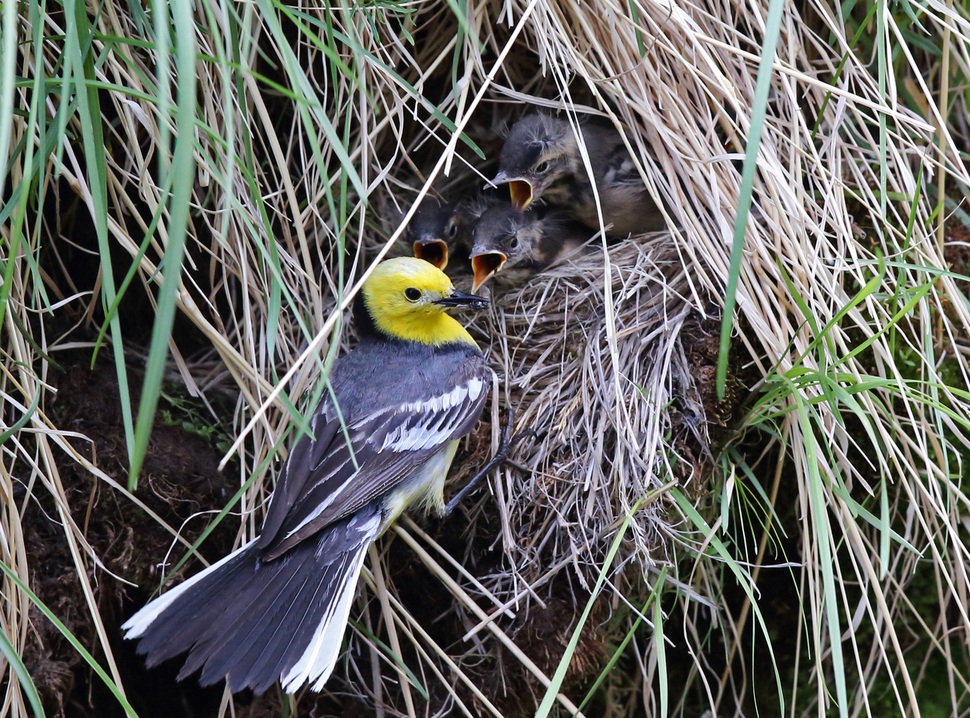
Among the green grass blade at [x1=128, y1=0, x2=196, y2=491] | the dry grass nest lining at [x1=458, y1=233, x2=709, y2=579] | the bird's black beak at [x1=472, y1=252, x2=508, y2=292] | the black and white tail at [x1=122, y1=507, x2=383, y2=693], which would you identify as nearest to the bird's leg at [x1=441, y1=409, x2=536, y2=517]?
the dry grass nest lining at [x1=458, y1=233, x2=709, y2=579]

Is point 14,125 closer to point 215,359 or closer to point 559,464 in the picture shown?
point 215,359

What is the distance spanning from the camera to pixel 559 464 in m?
2.57

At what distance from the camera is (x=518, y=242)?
3.29 metres

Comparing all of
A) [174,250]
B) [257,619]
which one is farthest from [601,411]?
[174,250]

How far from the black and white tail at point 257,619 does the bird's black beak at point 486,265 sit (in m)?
1.21

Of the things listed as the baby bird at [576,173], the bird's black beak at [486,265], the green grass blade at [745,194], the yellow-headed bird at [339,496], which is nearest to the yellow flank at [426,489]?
the yellow-headed bird at [339,496]

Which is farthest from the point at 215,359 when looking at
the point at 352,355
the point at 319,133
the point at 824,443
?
the point at 824,443

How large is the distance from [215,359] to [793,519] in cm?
190

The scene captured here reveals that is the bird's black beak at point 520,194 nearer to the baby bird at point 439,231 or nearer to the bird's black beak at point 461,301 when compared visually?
the baby bird at point 439,231

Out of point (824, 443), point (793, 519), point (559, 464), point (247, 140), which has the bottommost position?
point (793, 519)

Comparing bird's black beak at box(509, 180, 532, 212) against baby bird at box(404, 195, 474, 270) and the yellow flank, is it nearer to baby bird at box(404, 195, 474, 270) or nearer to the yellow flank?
baby bird at box(404, 195, 474, 270)

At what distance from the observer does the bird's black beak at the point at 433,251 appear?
11.0 ft

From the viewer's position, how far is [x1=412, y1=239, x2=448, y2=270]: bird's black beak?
336 centimetres

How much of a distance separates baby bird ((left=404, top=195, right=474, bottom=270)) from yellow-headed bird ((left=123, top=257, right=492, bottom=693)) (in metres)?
0.40
